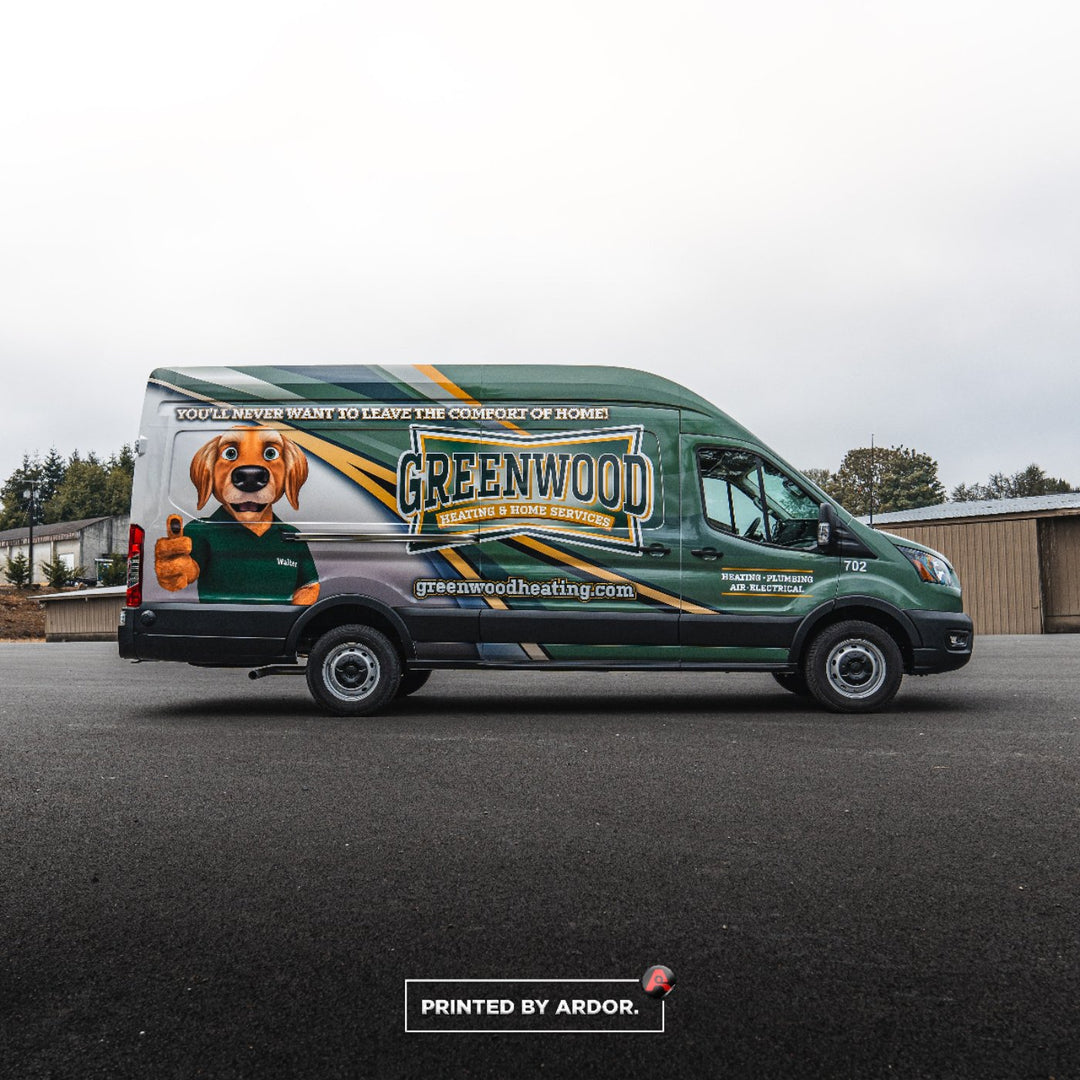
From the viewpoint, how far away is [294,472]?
320 inches

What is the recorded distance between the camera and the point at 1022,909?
3145 mm

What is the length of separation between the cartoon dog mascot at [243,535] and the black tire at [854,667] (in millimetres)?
4283

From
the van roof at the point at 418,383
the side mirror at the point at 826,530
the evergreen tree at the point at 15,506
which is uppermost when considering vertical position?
the evergreen tree at the point at 15,506

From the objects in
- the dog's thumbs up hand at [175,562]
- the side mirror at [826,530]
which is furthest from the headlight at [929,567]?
the dog's thumbs up hand at [175,562]

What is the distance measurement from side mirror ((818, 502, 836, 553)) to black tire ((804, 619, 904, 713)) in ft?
2.19

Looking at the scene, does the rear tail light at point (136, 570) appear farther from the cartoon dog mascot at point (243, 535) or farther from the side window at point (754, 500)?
the side window at point (754, 500)

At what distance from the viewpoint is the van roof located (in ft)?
26.9

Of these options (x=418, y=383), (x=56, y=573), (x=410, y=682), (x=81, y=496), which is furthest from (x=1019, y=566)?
(x=81, y=496)

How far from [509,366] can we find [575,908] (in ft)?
19.1

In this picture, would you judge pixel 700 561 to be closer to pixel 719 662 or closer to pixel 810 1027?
pixel 719 662

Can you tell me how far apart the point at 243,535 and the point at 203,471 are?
655mm

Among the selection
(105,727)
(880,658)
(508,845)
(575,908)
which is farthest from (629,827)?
(105,727)

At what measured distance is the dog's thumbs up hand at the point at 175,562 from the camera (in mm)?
8117

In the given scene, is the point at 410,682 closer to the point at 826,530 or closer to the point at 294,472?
the point at 294,472
